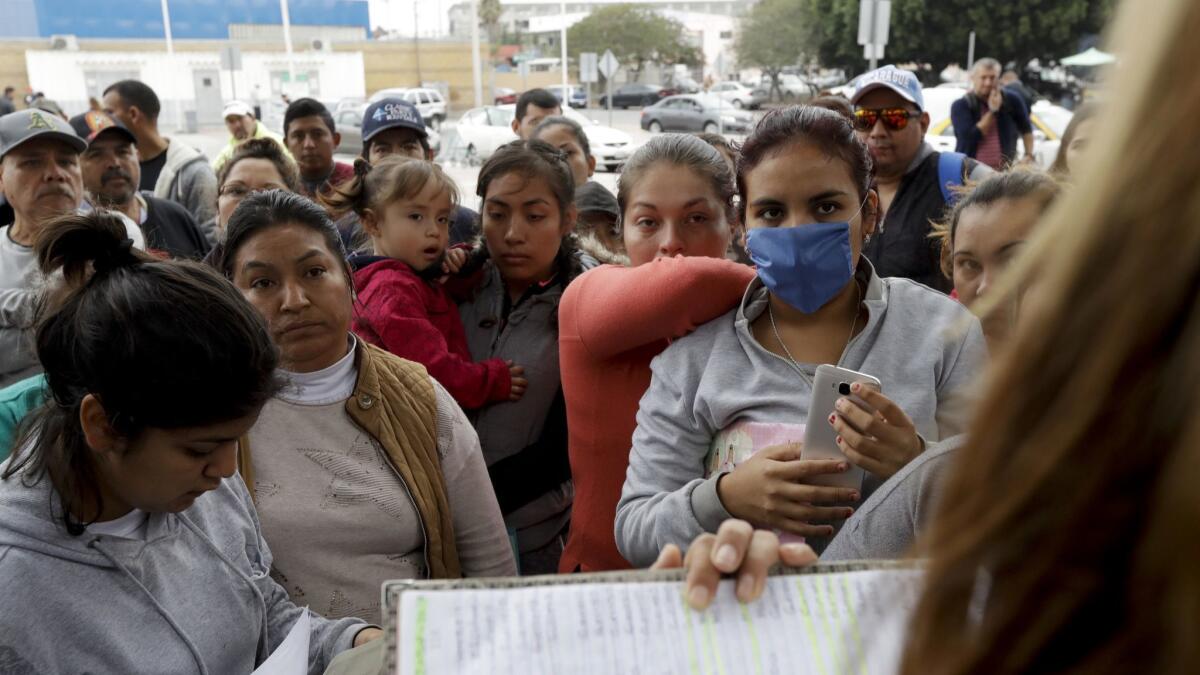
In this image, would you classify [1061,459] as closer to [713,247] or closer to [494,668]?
[494,668]

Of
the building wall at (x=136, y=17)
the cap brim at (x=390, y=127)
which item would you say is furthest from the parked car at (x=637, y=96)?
the cap brim at (x=390, y=127)

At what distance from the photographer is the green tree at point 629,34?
53469 mm

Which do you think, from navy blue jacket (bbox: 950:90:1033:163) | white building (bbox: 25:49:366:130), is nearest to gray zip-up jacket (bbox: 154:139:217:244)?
navy blue jacket (bbox: 950:90:1033:163)

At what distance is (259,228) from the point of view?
7.88 feet

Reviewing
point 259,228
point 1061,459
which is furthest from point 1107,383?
point 259,228

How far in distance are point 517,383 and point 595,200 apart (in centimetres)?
149

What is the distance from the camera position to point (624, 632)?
94 cm

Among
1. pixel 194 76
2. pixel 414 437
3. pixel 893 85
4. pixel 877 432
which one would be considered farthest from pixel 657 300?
pixel 194 76

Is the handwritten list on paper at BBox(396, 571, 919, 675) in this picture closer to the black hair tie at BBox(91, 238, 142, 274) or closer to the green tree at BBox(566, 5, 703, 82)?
the black hair tie at BBox(91, 238, 142, 274)

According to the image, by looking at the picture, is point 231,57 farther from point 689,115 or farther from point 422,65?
point 422,65

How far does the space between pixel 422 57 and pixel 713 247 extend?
51872mm

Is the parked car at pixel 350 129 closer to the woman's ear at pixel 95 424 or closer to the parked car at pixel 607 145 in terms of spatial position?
the parked car at pixel 607 145

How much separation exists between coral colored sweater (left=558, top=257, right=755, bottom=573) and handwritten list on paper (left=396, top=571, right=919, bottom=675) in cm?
107

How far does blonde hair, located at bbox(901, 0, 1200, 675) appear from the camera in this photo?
482 millimetres
